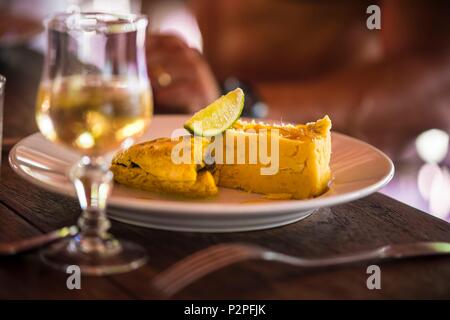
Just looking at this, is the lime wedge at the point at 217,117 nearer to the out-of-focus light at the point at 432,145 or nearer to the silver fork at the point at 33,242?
the silver fork at the point at 33,242

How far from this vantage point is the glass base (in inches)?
27.0

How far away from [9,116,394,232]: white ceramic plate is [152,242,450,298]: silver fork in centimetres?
5

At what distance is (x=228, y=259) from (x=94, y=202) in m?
0.15

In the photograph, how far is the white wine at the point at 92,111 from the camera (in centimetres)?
68

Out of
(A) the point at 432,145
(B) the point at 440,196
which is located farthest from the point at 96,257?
(A) the point at 432,145

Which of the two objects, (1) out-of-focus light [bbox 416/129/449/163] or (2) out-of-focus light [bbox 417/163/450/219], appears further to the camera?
(1) out-of-focus light [bbox 416/129/449/163]

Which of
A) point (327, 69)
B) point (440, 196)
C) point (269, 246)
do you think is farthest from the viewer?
point (327, 69)

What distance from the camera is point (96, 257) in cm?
70

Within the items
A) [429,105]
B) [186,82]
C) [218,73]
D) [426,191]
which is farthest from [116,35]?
[218,73]

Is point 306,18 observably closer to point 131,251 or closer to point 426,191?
point 426,191

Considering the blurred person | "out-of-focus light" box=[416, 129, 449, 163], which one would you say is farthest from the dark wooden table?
"out-of-focus light" box=[416, 129, 449, 163]

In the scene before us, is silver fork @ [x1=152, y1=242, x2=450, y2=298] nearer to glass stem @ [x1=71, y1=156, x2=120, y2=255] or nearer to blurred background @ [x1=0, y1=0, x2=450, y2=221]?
glass stem @ [x1=71, y1=156, x2=120, y2=255]

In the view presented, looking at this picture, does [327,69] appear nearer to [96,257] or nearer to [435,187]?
[435,187]

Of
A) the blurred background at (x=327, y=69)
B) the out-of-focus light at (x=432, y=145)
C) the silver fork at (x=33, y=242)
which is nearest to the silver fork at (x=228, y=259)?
the silver fork at (x=33, y=242)
